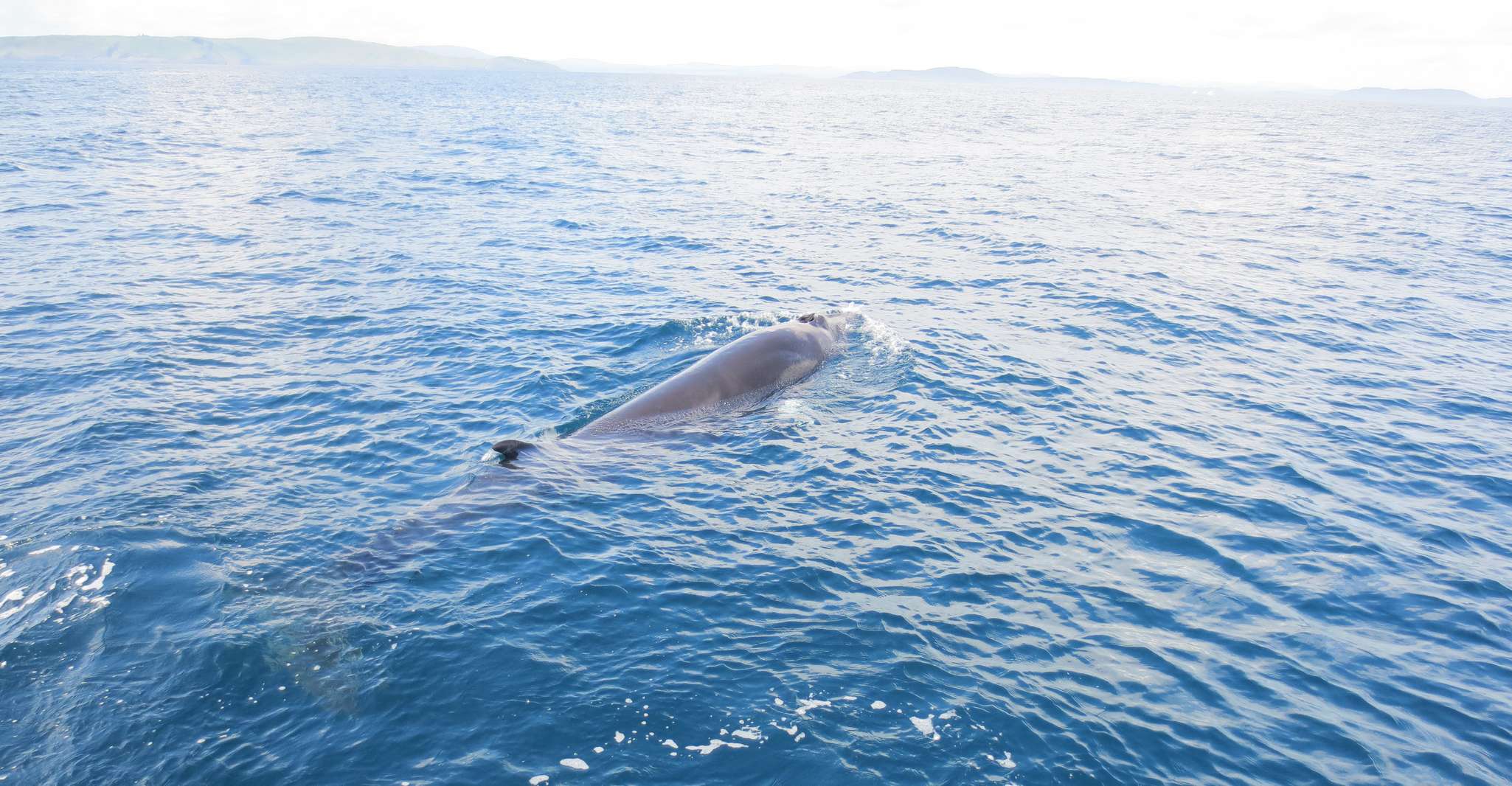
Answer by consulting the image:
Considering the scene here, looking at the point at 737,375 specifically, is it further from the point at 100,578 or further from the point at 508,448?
the point at 100,578

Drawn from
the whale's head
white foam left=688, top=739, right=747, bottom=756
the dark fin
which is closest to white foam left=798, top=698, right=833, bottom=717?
white foam left=688, top=739, right=747, bottom=756

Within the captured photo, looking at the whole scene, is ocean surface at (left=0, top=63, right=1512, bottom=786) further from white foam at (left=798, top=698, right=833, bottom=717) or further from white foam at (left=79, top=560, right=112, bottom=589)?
white foam at (left=79, top=560, right=112, bottom=589)

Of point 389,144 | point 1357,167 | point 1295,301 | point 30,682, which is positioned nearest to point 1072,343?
point 1295,301

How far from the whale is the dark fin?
0.01 meters

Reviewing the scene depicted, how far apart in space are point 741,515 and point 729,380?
5211 millimetres

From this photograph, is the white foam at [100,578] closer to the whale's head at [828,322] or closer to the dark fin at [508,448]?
the dark fin at [508,448]

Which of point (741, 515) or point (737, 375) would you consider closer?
point (741, 515)

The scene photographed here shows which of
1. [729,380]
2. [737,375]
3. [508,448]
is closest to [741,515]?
[508,448]

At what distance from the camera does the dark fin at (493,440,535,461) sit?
1539cm

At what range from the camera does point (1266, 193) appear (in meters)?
55.2

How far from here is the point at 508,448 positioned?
612 inches

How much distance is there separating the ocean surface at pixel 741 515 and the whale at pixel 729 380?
23.0 inches

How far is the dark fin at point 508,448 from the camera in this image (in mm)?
15388

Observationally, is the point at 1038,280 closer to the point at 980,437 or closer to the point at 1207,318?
the point at 1207,318
